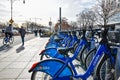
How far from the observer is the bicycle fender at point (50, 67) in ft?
15.7

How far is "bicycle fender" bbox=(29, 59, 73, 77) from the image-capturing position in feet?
15.7

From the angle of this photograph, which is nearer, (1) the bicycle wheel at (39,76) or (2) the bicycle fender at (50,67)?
(2) the bicycle fender at (50,67)

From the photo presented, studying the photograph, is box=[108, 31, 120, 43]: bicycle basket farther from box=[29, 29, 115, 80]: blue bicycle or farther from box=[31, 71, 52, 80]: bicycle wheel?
box=[31, 71, 52, 80]: bicycle wheel

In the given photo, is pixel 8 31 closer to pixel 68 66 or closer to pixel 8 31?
pixel 8 31

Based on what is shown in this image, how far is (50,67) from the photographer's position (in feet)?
16.1

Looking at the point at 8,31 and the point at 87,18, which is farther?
the point at 87,18

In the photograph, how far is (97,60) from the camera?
466 centimetres

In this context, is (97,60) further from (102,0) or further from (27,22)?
(27,22)

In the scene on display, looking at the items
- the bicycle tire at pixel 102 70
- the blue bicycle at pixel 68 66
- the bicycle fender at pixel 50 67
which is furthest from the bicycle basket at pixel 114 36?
the bicycle fender at pixel 50 67

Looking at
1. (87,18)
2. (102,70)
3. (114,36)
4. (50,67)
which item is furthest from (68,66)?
(87,18)

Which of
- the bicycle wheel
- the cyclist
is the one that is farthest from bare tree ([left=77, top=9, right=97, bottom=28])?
the bicycle wheel

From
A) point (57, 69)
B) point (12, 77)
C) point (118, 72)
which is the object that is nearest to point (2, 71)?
point (12, 77)

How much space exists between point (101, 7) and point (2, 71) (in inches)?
1801

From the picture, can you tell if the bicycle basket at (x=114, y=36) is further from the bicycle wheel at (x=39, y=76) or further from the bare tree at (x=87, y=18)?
the bare tree at (x=87, y=18)
